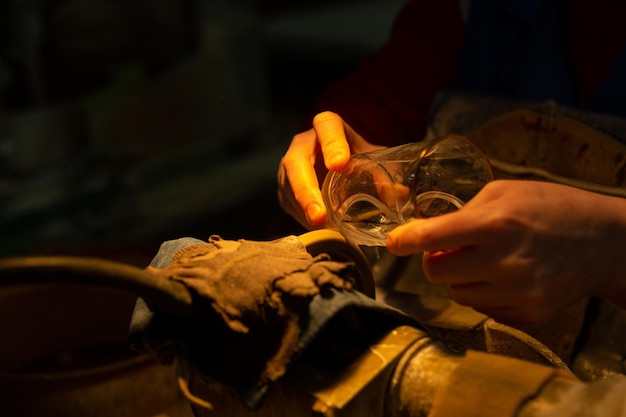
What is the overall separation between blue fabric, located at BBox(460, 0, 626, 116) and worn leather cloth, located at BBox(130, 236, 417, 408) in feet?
2.60

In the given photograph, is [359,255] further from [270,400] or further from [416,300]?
[416,300]

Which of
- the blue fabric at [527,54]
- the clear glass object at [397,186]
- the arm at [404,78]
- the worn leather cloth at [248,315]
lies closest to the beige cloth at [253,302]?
the worn leather cloth at [248,315]

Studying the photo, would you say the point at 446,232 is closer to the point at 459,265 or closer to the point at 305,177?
the point at 459,265

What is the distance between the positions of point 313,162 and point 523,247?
1.51 feet

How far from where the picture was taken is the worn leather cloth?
82cm

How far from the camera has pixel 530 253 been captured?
960 millimetres

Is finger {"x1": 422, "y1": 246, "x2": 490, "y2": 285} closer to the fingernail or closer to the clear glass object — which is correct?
the clear glass object

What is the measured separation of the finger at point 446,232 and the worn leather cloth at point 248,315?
10cm

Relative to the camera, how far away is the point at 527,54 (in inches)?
59.8

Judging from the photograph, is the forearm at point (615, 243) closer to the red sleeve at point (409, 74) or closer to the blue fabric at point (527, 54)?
the blue fabric at point (527, 54)

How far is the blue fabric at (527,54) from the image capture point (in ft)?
4.75

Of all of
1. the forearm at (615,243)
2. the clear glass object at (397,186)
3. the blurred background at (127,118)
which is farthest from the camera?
the blurred background at (127,118)

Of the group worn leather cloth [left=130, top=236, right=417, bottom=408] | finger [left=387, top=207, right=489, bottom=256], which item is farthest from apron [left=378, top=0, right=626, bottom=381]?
worn leather cloth [left=130, top=236, right=417, bottom=408]

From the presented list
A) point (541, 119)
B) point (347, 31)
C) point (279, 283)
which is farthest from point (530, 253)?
point (347, 31)
